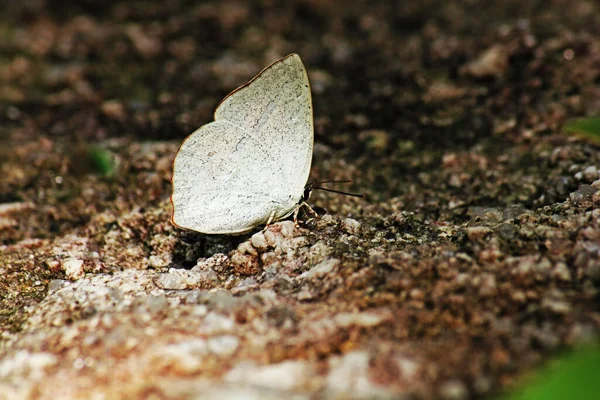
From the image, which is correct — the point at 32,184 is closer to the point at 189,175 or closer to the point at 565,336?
the point at 189,175

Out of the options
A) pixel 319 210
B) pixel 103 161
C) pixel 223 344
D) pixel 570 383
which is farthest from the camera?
pixel 103 161

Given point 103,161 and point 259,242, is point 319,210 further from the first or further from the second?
point 103,161

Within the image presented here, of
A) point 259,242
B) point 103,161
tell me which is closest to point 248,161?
point 259,242

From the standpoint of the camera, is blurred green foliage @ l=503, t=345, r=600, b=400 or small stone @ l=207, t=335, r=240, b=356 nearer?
blurred green foliage @ l=503, t=345, r=600, b=400

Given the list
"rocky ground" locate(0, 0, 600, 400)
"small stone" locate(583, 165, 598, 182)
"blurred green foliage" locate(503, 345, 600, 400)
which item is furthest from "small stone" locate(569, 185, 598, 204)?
"blurred green foliage" locate(503, 345, 600, 400)

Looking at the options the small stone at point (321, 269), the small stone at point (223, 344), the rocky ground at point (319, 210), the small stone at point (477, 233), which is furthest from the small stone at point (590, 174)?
the small stone at point (223, 344)

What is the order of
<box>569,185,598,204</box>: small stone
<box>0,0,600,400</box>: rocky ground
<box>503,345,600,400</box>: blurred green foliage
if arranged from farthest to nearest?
<box>569,185,598,204</box>: small stone < <box>0,0,600,400</box>: rocky ground < <box>503,345,600,400</box>: blurred green foliage

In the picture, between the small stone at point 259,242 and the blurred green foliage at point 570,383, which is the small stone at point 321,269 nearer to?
the small stone at point 259,242

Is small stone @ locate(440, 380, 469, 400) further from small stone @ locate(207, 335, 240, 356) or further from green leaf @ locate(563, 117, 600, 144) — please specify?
green leaf @ locate(563, 117, 600, 144)
